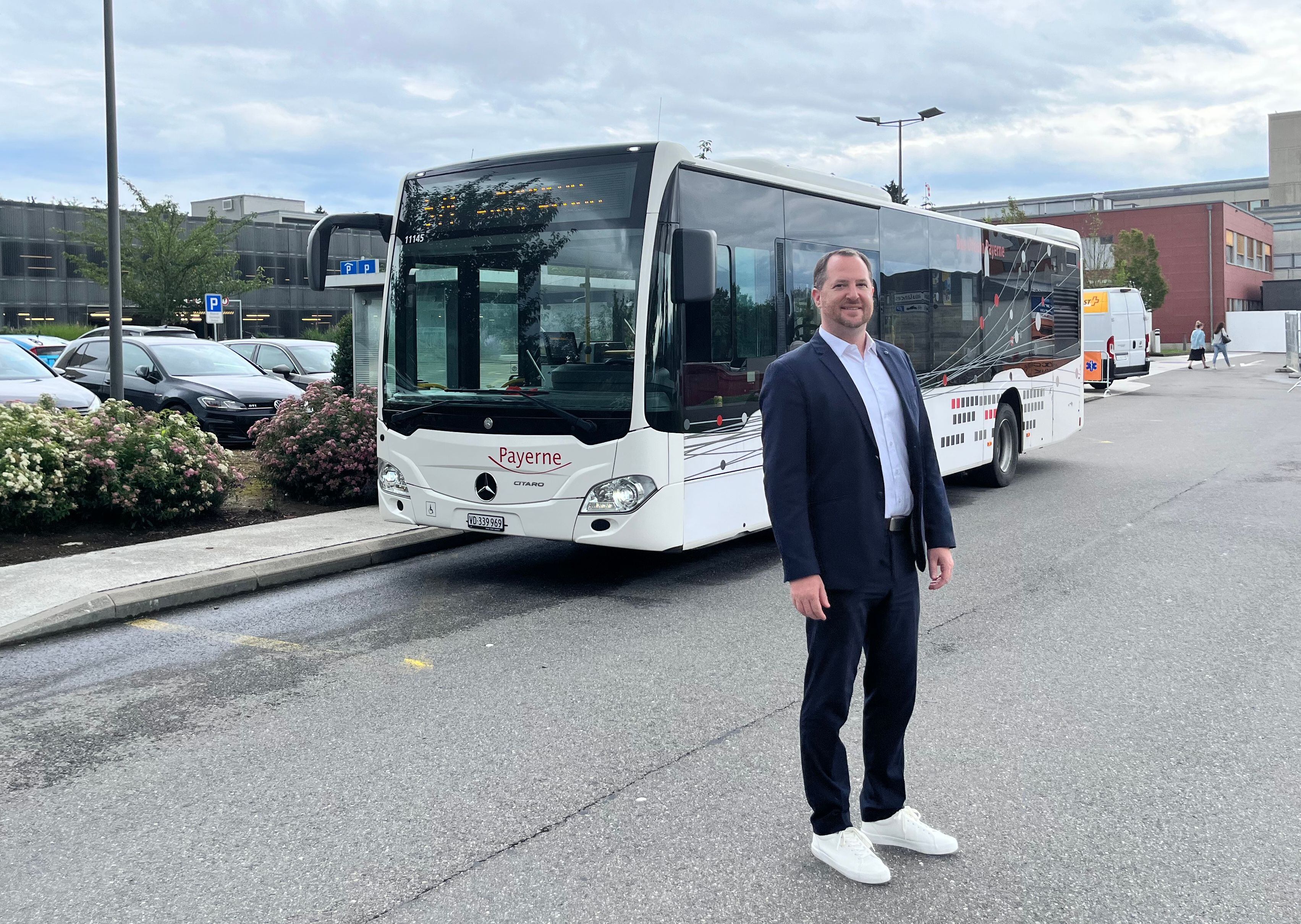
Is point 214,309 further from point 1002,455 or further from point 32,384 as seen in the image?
point 1002,455

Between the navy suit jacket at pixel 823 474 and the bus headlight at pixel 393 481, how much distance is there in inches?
208

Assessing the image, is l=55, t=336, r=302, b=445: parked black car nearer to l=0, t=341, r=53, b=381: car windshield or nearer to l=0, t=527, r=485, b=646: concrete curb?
l=0, t=341, r=53, b=381: car windshield

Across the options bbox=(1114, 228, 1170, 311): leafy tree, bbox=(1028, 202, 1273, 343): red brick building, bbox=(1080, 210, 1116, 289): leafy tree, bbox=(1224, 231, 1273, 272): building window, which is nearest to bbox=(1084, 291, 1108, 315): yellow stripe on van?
bbox=(1080, 210, 1116, 289): leafy tree

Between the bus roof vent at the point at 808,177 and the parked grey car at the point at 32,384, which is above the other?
the bus roof vent at the point at 808,177

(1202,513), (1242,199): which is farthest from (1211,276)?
(1202,513)

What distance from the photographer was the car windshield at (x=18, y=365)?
13.8 m

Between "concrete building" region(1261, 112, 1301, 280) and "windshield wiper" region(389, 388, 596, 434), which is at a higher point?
"concrete building" region(1261, 112, 1301, 280)

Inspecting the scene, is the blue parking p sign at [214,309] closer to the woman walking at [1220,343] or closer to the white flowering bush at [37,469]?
the white flowering bush at [37,469]

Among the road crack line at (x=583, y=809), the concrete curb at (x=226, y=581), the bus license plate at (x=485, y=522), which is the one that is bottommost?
the road crack line at (x=583, y=809)

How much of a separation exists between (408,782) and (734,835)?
1.32 meters

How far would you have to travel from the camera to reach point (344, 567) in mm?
9133

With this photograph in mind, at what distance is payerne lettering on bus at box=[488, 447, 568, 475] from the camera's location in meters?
7.76

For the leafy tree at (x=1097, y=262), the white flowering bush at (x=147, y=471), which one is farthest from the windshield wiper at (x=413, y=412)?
the leafy tree at (x=1097, y=262)

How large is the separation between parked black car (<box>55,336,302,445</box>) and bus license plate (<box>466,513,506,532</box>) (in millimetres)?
7527
